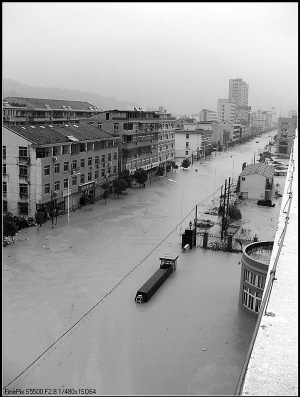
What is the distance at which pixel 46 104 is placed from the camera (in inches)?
511

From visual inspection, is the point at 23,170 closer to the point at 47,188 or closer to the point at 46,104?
the point at 47,188

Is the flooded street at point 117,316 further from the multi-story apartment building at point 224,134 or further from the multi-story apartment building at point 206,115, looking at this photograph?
the multi-story apartment building at point 206,115

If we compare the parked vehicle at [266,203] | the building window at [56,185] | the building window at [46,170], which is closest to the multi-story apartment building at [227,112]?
the parked vehicle at [266,203]

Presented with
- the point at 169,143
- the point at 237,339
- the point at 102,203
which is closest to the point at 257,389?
the point at 237,339

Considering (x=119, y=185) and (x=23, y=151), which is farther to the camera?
(x=119, y=185)

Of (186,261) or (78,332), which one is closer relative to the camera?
(78,332)

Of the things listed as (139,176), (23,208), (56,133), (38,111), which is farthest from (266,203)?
(38,111)

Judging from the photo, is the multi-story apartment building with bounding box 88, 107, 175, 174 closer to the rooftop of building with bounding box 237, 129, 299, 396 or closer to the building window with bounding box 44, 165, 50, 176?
the building window with bounding box 44, 165, 50, 176

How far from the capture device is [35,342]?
10.5 ft

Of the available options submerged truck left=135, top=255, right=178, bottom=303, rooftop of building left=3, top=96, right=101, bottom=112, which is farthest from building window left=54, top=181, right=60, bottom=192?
rooftop of building left=3, top=96, right=101, bottom=112

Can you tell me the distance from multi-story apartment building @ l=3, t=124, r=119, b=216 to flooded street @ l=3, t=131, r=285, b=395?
0.90 metres

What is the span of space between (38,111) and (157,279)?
362 inches

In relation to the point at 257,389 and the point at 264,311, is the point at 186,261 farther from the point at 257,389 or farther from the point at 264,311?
the point at 257,389

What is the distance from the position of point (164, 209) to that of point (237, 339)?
4897 millimetres
